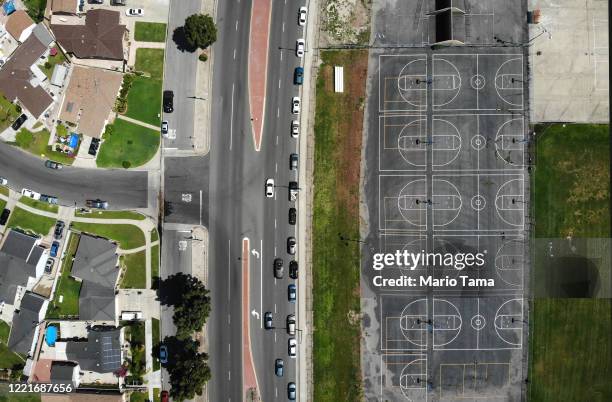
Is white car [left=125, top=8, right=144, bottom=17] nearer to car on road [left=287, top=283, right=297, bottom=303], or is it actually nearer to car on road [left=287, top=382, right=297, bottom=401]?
car on road [left=287, top=283, right=297, bottom=303]

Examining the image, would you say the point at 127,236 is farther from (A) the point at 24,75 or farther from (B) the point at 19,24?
(B) the point at 19,24

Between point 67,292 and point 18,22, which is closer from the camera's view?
point 18,22

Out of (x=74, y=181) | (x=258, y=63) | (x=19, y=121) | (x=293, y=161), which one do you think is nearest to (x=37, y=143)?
(x=19, y=121)

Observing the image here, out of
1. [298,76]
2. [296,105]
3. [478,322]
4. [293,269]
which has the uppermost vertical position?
[298,76]

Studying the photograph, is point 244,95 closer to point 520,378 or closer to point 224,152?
point 224,152

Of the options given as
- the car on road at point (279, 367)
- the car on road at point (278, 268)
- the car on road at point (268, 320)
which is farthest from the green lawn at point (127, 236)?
the car on road at point (279, 367)

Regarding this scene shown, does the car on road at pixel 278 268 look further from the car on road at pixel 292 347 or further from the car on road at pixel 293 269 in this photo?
the car on road at pixel 292 347

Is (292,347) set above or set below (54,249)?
below
